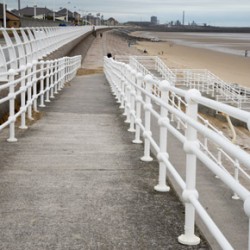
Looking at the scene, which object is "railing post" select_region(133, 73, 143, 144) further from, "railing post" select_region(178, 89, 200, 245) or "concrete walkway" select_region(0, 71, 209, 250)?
"railing post" select_region(178, 89, 200, 245)

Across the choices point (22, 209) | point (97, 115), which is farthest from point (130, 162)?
point (97, 115)

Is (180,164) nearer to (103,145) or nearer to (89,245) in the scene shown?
(103,145)

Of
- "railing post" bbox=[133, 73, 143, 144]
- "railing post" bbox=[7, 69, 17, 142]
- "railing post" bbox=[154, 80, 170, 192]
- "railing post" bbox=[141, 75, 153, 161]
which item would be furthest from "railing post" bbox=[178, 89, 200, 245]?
"railing post" bbox=[7, 69, 17, 142]

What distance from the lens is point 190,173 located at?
4.52 metres

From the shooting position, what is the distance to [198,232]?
4859 mm

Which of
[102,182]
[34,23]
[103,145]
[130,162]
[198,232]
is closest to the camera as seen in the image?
[198,232]

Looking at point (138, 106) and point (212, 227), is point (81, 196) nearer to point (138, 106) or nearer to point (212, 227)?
point (212, 227)

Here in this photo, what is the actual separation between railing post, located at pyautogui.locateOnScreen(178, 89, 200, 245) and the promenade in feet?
0.31

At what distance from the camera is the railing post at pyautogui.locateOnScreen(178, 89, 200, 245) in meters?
4.47

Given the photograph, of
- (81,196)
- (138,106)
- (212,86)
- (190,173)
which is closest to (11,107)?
(138,106)

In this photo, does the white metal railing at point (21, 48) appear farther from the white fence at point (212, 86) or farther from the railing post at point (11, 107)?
the white fence at point (212, 86)

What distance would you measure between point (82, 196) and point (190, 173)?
1717mm

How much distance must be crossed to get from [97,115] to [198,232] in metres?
8.24

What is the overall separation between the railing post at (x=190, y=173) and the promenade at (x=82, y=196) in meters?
0.09
